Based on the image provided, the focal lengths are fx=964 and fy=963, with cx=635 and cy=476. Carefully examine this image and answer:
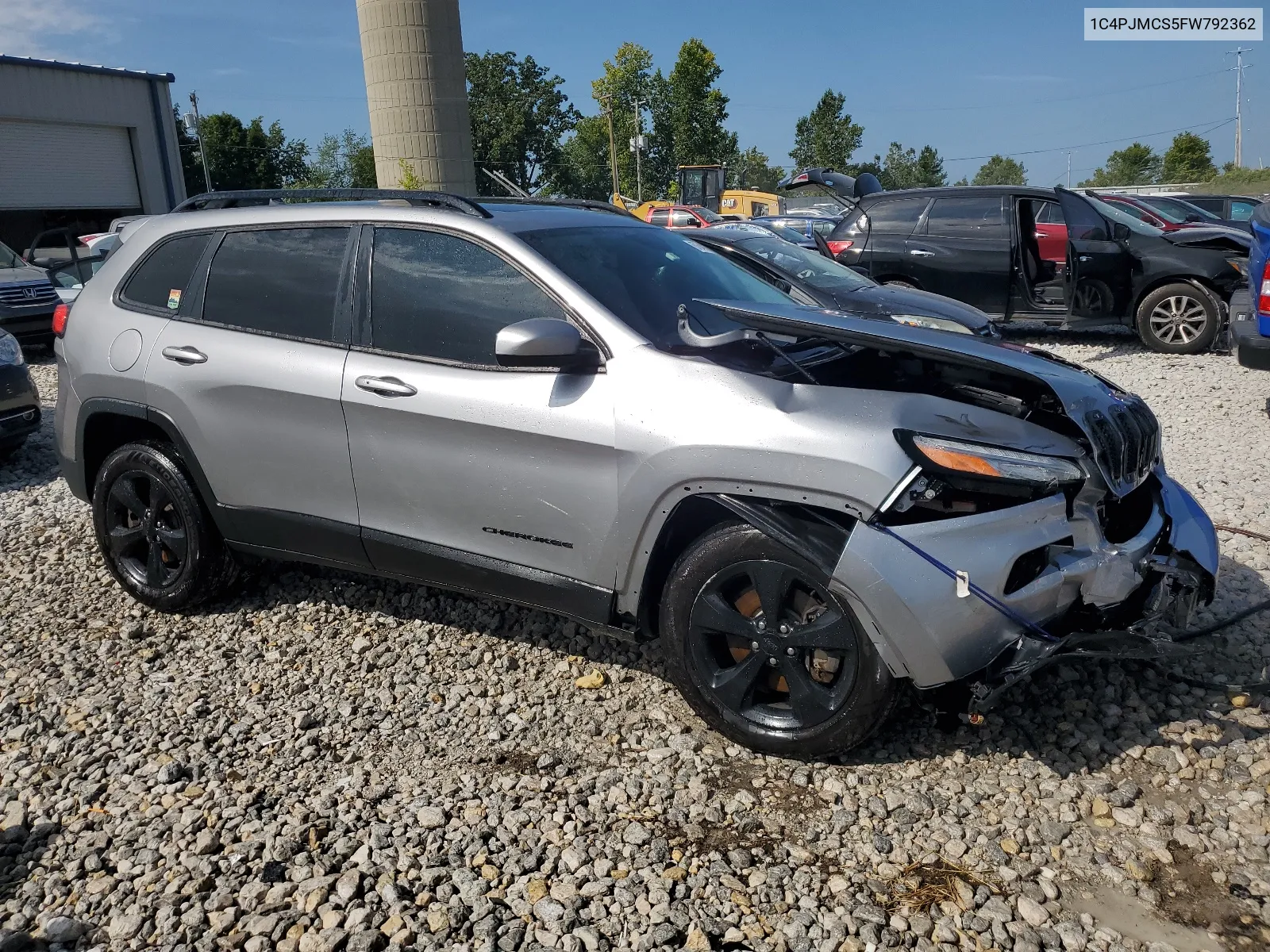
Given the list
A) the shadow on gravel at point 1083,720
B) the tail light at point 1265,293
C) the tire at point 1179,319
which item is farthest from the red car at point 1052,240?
the shadow on gravel at point 1083,720

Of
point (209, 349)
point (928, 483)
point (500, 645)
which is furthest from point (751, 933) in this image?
point (209, 349)

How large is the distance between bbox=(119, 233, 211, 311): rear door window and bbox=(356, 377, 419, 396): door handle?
1.25 meters

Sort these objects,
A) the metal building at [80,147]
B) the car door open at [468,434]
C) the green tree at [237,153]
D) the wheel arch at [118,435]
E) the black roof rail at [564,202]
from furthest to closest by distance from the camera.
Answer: the green tree at [237,153] → the metal building at [80,147] → the black roof rail at [564,202] → the wheel arch at [118,435] → the car door open at [468,434]

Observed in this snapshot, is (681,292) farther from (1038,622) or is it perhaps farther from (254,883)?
(254,883)

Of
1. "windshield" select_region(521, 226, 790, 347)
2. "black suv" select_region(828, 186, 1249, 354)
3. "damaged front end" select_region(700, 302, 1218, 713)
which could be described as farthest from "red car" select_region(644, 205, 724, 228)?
"damaged front end" select_region(700, 302, 1218, 713)

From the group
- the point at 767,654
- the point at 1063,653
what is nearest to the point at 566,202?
the point at 767,654

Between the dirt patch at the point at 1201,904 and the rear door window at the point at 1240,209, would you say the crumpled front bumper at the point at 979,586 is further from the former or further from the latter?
the rear door window at the point at 1240,209

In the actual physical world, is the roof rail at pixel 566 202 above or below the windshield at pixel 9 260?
below

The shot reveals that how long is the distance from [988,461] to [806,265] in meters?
5.76

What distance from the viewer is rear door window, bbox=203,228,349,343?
388 centimetres

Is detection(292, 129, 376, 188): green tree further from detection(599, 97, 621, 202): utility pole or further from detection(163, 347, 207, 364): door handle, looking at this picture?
detection(163, 347, 207, 364): door handle

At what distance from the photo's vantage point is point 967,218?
35.9ft

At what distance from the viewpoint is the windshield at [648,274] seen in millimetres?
3459

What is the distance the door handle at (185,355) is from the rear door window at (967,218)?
9034 millimetres
